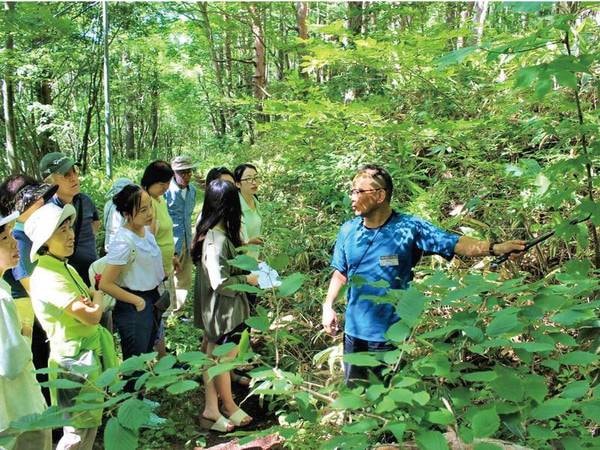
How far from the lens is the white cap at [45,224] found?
9.23 feet

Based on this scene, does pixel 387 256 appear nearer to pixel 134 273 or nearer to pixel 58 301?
pixel 134 273

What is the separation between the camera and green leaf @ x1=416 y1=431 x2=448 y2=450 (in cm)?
121

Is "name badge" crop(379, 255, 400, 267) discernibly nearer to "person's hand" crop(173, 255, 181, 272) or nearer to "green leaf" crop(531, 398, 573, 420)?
"green leaf" crop(531, 398, 573, 420)

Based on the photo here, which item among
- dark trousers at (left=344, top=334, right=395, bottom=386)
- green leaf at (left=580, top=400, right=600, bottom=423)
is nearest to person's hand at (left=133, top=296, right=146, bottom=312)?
dark trousers at (left=344, top=334, right=395, bottom=386)

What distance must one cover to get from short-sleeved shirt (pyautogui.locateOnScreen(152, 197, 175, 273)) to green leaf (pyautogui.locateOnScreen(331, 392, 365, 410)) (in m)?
3.61

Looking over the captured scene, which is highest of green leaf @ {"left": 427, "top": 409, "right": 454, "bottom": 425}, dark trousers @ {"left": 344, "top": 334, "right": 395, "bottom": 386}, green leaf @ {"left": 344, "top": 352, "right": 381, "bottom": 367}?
green leaf @ {"left": 344, "top": 352, "right": 381, "bottom": 367}

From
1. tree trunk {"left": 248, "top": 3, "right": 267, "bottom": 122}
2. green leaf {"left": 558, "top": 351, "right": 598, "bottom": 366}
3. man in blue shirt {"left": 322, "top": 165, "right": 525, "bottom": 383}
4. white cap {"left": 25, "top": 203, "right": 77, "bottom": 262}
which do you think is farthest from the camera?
tree trunk {"left": 248, "top": 3, "right": 267, "bottom": 122}

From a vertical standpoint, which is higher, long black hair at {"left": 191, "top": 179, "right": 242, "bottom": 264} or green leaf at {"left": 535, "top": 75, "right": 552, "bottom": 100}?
green leaf at {"left": 535, "top": 75, "right": 552, "bottom": 100}

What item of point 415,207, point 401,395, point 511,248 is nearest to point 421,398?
point 401,395

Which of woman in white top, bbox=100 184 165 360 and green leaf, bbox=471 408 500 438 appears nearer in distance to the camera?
green leaf, bbox=471 408 500 438

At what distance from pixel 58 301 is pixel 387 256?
186cm

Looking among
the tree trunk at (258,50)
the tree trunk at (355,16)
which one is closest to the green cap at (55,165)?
the tree trunk at (355,16)

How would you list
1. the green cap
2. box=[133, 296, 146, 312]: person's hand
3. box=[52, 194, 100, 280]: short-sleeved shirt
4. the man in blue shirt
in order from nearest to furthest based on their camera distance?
the man in blue shirt
box=[133, 296, 146, 312]: person's hand
the green cap
box=[52, 194, 100, 280]: short-sleeved shirt

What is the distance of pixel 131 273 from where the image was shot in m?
3.61
